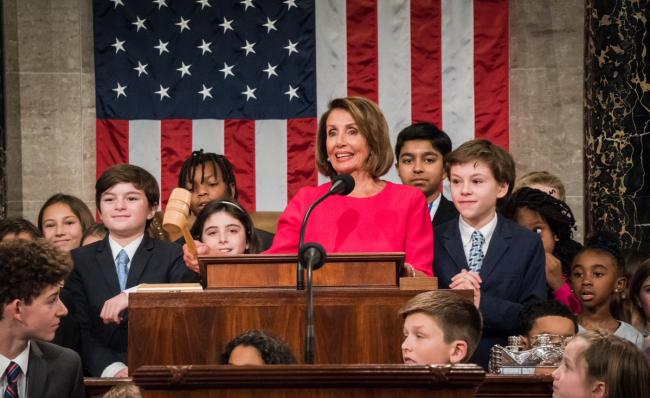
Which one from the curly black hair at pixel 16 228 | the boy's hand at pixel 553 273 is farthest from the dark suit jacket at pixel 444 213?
the curly black hair at pixel 16 228

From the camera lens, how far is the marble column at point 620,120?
8.44 metres

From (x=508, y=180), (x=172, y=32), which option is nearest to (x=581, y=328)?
(x=508, y=180)

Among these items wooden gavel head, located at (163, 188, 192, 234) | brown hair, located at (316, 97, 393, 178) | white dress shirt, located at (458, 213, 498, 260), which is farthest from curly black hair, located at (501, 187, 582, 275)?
wooden gavel head, located at (163, 188, 192, 234)

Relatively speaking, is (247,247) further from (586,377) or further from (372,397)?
(372,397)

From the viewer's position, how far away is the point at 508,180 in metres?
6.03

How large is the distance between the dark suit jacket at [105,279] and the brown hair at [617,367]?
2358 mm

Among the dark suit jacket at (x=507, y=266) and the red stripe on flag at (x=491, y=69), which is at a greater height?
the red stripe on flag at (x=491, y=69)

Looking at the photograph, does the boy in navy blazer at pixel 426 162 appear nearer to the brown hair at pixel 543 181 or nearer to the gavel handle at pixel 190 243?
the brown hair at pixel 543 181

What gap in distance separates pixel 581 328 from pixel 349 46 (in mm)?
3672

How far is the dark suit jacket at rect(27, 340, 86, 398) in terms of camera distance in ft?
15.5

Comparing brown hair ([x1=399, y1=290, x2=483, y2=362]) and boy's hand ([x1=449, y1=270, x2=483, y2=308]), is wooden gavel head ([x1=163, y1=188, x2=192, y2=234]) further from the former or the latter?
boy's hand ([x1=449, y1=270, x2=483, y2=308])

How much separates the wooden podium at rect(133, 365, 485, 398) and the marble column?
5.33 meters

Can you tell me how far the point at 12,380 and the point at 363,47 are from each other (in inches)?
202

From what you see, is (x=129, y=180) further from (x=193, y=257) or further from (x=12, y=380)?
(x=12, y=380)
